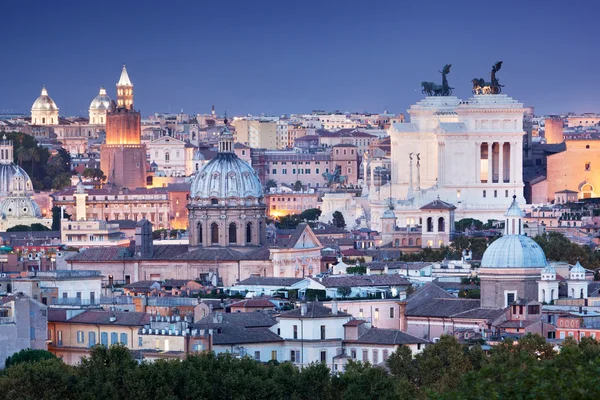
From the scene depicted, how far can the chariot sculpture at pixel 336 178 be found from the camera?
607 ft

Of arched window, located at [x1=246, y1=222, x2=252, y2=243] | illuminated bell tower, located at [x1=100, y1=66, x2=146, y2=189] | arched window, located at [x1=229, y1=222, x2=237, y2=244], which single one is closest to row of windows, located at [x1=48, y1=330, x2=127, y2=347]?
→ arched window, located at [x1=229, y1=222, x2=237, y2=244]

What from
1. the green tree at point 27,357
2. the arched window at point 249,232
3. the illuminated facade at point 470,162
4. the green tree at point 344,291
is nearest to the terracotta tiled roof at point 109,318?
the green tree at point 27,357

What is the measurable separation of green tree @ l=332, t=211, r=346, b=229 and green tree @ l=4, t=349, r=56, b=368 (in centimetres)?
6079

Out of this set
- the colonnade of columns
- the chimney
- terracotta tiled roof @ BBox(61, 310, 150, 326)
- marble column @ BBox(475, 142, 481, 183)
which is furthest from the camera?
the colonnade of columns

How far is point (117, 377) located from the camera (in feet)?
233

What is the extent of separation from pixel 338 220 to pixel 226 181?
34363 millimetres

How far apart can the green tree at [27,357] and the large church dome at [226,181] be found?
28.7 metres

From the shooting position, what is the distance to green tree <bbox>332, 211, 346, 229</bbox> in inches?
5540

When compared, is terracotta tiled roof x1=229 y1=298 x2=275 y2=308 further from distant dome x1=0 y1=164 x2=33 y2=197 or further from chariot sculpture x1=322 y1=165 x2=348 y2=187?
chariot sculpture x1=322 y1=165 x2=348 y2=187

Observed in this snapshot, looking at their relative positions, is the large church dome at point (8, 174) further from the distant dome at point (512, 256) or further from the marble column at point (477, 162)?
the distant dome at point (512, 256)

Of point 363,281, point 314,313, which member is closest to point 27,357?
point 314,313

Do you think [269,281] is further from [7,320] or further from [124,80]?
[124,80]

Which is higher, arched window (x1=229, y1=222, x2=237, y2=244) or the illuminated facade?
the illuminated facade

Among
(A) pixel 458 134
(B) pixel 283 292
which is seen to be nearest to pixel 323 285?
(B) pixel 283 292
